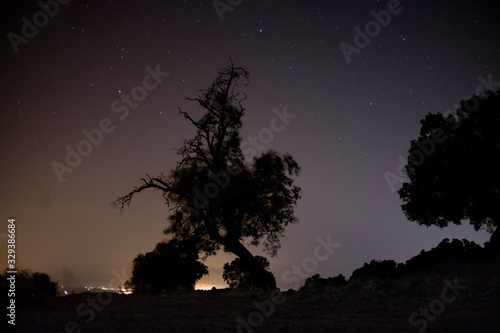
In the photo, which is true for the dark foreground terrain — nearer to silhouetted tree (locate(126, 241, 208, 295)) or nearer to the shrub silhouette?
the shrub silhouette

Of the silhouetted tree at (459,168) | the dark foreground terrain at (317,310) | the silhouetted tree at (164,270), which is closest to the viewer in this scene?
the dark foreground terrain at (317,310)

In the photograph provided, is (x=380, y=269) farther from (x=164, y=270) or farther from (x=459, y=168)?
(x=164, y=270)

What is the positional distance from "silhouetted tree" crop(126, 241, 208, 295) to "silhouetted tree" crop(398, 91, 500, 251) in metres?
12.8

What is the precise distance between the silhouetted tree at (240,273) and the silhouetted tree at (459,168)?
8.79 m

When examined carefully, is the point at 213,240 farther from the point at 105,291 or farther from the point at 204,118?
the point at 105,291

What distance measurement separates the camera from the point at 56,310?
38.5 ft

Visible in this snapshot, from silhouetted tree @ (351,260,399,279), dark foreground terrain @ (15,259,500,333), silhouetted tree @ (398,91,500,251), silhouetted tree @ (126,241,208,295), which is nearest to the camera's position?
dark foreground terrain @ (15,259,500,333)

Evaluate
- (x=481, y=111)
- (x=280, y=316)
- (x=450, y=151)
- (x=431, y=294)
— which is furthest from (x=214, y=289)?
(x=481, y=111)

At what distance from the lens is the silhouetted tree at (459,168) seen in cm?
2125

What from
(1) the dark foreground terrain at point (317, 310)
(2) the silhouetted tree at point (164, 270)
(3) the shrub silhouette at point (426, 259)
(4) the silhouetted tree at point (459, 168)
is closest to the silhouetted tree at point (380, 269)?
(3) the shrub silhouette at point (426, 259)

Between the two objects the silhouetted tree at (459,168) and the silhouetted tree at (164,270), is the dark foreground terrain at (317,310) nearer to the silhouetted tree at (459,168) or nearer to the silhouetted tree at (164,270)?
the silhouetted tree at (459,168)

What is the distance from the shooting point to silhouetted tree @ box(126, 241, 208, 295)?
77.7 ft

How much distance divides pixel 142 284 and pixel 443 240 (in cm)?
1589

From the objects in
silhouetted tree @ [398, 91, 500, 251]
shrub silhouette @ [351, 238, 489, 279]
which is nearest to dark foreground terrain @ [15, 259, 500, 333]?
shrub silhouette @ [351, 238, 489, 279]
